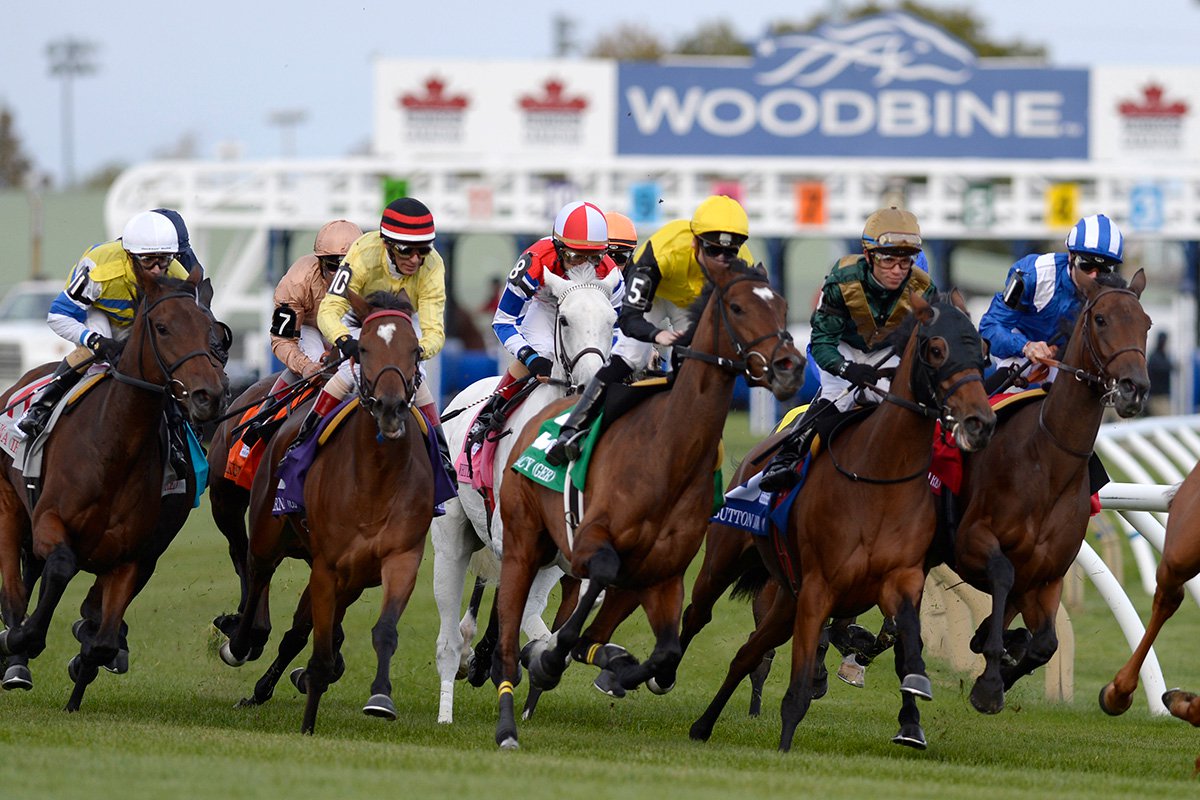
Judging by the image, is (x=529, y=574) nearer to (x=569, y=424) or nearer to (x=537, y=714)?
(x=569, y=424)

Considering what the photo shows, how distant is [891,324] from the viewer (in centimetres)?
844

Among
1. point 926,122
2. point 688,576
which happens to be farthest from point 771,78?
point 688,576

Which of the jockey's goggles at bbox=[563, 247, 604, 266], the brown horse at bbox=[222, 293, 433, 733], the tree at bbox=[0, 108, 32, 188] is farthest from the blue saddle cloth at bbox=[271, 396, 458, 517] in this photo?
the tree at bbox=[0, 108, 32, 188]

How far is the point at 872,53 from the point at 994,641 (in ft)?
94.2

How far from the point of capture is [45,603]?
8.12 m

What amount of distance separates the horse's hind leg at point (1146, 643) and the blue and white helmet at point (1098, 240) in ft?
4.56

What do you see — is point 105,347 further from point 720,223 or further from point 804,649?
point 804,649

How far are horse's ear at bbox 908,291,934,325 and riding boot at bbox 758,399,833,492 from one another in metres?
0.86

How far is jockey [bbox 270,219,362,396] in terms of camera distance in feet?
31.4

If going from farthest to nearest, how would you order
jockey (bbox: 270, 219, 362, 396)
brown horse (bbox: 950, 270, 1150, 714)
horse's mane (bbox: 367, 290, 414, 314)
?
jockey (bbox: 270, 219, 362, 396), horse's mane (bbox: 367, 290, 414, 314), brown horse (bbox: 950, 270, 1150, 714)

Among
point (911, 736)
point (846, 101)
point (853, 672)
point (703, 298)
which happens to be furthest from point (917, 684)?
point (846, 101)

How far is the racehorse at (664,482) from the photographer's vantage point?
7.49 metres

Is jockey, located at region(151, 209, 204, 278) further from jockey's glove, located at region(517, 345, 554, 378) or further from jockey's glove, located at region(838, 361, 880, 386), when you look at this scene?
jockey's glove, located at region(838, 361, 880, 386)

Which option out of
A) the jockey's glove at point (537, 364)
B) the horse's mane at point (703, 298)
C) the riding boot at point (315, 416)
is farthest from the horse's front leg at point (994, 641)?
the riding boot at point (315, 416)
